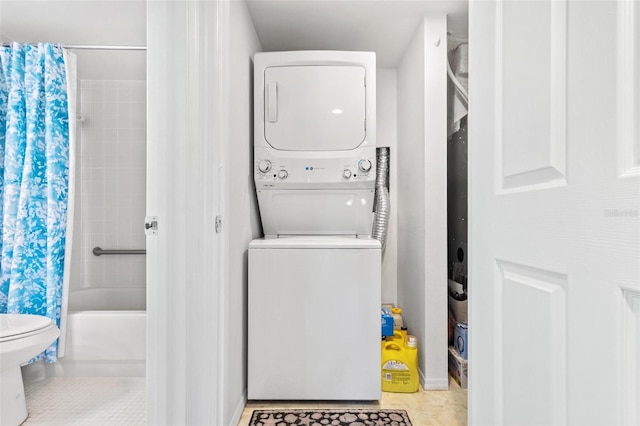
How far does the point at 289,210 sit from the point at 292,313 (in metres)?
0.65

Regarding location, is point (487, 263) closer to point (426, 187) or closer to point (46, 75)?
point (426, 187)

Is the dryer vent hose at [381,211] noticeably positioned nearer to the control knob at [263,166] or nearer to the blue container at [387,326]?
the blue container at [387,326]

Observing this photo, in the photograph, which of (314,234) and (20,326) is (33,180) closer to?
(20,326)

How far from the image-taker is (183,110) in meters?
1.25

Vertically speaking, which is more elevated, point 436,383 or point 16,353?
point 16,353

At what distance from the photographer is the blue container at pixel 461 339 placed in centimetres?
214

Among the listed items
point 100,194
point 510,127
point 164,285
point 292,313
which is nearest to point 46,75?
point 100,194

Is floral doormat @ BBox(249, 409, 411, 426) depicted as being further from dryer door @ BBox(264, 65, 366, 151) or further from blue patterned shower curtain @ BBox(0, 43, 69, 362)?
dryer door @ BBox(264, 65, 366, 151)

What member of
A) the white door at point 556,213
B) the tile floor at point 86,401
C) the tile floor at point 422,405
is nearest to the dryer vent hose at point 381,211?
the tile floor at point 422,405

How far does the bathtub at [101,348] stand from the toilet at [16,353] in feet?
1.26

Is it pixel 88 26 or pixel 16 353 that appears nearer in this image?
pixel 16 353

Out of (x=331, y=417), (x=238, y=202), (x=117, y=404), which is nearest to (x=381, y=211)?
(x=238, y=202)

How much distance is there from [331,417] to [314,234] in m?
1.03

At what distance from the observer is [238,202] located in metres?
1.80
